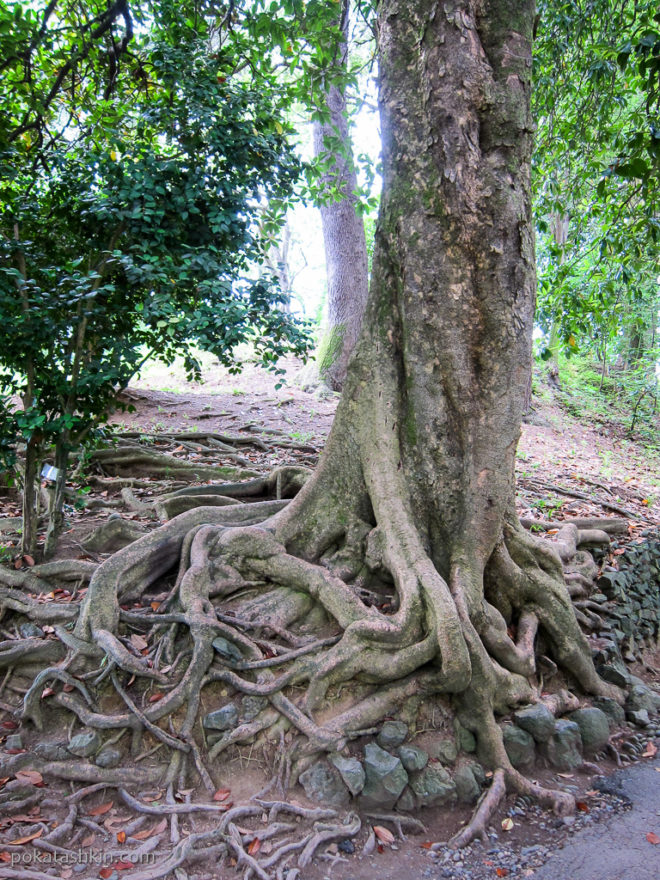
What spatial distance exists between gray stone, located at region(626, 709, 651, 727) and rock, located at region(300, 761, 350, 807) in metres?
2.42

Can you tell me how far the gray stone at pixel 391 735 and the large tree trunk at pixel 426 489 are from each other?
0.09m

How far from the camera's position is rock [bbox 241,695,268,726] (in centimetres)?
361

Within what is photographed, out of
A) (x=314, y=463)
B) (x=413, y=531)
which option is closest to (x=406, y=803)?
(x=413, y=531)

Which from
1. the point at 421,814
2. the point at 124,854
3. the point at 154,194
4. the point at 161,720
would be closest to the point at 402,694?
the point at 421,814

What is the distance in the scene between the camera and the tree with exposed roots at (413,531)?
12.3 feet

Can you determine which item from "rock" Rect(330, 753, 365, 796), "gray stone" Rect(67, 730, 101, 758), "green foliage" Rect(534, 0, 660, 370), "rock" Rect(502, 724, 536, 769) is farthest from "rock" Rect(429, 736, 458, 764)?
"green foliage" Rect(534, 0, 660, 370)

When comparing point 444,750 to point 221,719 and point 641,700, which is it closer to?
point 221,719

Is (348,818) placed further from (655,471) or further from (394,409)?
(655,471)

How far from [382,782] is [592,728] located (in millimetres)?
1687

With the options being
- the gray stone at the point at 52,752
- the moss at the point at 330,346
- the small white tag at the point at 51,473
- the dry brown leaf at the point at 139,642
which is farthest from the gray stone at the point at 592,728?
the moss at the point at 330,346

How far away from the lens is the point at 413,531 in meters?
4.32

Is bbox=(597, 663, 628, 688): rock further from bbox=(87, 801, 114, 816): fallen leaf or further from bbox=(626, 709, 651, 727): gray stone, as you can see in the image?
bbox=(87, 801, 114, 816): fallen leaf

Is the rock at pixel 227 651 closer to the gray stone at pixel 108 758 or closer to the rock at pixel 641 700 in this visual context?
the gray stone at pixel 108 758

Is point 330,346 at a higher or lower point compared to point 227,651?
higher
